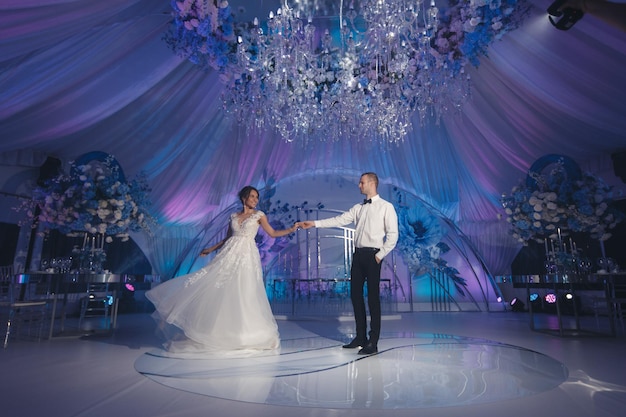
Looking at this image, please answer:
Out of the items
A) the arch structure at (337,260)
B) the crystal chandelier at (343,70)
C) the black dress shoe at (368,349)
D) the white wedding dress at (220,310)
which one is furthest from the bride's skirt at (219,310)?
the arch structure at (337,260)

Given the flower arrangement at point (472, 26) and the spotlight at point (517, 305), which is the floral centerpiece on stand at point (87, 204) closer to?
the flower arrangement at point (472, 26)

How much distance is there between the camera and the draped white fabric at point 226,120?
147 inches

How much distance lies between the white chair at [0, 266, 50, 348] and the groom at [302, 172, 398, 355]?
3107 millimetres

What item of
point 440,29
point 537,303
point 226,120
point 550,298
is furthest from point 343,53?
point 537,303

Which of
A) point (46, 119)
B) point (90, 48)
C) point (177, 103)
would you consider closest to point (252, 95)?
point (177, 103)

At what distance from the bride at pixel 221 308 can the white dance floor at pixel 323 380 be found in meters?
0.19

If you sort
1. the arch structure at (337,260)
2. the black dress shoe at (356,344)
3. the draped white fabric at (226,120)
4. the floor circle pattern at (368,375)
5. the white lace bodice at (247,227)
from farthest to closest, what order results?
1. the arch structure at (337,260)
2. the draped white fabric at (226,120)
3. the white lace bodice at (247,227)
4. the black dress shoe at (356,344)
5. the floor circle pattern at (368,375)

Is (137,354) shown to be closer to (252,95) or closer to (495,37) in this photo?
(252,95)

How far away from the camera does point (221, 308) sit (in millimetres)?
3193

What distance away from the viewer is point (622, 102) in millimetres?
4535

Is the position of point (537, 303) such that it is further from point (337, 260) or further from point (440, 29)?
point (440, 29)

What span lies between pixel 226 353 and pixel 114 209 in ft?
7.45

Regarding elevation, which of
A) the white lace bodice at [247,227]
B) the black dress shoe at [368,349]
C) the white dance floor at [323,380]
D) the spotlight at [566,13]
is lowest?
the white dance floor at [323,380]

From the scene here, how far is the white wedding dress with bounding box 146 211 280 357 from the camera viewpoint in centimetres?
311
